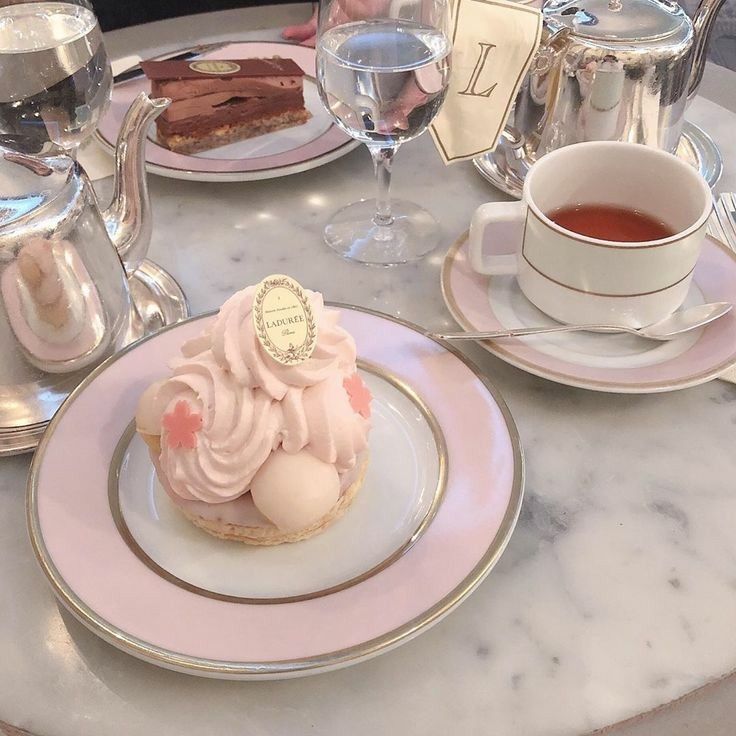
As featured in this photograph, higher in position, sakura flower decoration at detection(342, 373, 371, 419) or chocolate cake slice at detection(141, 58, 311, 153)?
sakura flower decoration at detection(342, 373, 371, 419)

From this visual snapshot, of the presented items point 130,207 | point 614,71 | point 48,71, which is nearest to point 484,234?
point 614,71

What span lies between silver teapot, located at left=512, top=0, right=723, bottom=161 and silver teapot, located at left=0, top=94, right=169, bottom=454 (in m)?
0.43

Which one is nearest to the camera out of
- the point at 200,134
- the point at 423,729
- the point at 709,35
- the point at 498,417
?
the point at 423,729

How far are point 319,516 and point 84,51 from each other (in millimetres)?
557

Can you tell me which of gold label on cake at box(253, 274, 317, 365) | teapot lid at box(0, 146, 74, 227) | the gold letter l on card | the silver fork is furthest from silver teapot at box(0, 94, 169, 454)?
the silver fork

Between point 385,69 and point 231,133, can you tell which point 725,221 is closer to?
point 385,69

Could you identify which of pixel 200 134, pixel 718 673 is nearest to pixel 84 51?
pixel 200 134

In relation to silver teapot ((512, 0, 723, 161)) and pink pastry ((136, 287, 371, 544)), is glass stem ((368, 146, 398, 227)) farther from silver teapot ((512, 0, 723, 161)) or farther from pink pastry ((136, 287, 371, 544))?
pink pastry ((136, 287, 371, 544))

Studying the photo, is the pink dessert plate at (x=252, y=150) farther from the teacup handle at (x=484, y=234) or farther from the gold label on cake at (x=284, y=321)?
the gold label on cake at (x=284, y=321)

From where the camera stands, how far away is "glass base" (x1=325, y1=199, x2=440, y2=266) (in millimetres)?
888

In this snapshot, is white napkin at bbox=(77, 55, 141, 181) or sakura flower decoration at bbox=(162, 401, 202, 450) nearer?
sakura flower decoration at bbox=(162, 401, 202, 450)

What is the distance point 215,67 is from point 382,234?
37 centimetres

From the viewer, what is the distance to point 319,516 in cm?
56

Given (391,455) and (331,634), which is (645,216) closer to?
(391,455)
